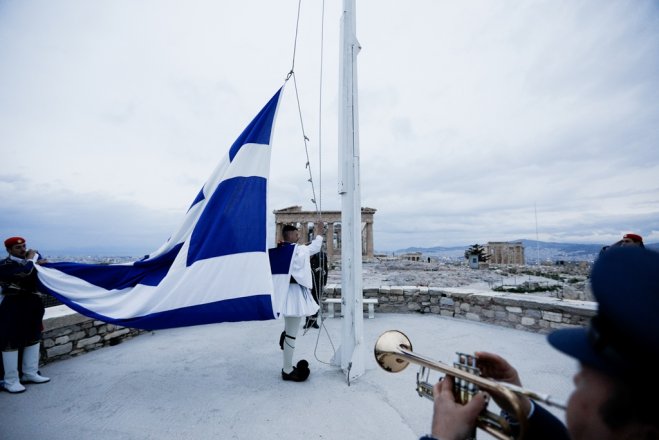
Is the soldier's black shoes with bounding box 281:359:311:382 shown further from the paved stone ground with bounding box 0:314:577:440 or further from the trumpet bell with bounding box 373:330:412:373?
the trumpet bell with bounding box 373:330:412:373

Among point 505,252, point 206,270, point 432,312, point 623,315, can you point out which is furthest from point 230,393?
point 505,252

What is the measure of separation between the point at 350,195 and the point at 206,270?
1967mm

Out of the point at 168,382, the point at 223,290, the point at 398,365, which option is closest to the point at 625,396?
the point at 398,365

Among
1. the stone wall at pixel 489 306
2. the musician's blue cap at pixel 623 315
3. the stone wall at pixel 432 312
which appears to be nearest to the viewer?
the musician's blue cap at pixel 623 315

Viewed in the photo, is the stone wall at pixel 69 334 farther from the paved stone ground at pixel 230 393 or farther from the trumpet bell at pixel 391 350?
the trumpet bell at pixel 391 350

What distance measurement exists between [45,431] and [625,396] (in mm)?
4490

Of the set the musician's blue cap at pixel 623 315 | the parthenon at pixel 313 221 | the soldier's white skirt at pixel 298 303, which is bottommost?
the soldier's white skirt at pixel 298 303

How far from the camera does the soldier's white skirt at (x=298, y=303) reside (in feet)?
12.9

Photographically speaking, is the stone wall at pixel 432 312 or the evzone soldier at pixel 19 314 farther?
the stone wall at pixel 432 312

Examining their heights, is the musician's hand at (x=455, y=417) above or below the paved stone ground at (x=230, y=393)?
above

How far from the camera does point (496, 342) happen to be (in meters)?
5.31

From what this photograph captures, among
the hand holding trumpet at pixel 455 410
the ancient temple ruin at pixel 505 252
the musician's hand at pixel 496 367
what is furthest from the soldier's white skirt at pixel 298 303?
the ancient temple ruin at pixel 505 252

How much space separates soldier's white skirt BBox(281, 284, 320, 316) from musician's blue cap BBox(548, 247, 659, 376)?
134 inches

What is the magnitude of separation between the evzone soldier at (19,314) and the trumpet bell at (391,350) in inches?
175
